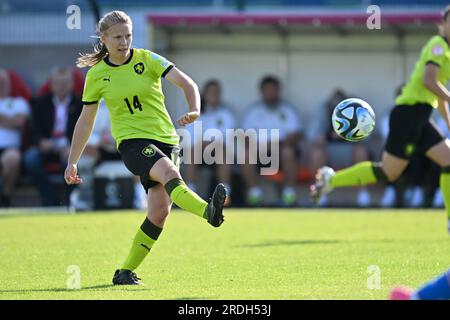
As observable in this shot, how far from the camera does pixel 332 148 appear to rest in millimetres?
19969

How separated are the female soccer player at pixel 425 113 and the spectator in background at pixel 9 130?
326 inches

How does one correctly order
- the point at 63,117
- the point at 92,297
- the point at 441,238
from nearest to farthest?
1. the point at 92,297
2. the point at 441,238
3. the point at 63,117

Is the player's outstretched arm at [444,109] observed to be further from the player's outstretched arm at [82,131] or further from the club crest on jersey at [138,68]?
the player's outstretched arm at [82,131]

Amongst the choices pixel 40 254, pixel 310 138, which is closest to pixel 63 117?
pixel 310 138

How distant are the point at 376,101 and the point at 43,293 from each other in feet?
43.9

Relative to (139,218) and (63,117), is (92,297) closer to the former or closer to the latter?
(139,218)

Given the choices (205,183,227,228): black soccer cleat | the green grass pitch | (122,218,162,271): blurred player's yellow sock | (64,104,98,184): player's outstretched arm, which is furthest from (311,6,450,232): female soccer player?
(205,183,227,228): black soccer cleat

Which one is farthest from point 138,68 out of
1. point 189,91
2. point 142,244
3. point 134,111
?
point 142,244

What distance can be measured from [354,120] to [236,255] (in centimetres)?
180

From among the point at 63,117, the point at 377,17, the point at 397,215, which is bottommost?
the point at 397,215

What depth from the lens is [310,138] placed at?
19922 mm

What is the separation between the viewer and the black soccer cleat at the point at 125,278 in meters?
8.44

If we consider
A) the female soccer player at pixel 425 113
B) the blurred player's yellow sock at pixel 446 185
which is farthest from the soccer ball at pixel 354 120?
the blurred player's yellow sock at pixel 446 185

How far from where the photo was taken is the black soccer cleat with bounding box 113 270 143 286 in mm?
8438
